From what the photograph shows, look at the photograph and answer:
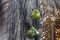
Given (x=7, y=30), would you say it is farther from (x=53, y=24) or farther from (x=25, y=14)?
(x=53, y=24)

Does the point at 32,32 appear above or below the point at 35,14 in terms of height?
below

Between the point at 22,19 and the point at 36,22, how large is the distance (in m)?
0.19

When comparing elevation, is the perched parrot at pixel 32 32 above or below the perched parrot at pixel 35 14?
below

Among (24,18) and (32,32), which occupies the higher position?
Answer: (24,18)

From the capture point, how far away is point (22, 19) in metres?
1.26

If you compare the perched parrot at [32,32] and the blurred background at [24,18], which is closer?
the blurred background at [24,18]

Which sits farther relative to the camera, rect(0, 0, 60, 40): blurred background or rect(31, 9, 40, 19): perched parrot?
rect(31, 9, 40, 19): perched parrot

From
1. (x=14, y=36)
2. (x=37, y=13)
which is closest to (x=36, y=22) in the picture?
(x=37, y=13)

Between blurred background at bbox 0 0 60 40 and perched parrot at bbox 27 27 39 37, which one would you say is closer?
blurred background at bbox 0 0 60 40

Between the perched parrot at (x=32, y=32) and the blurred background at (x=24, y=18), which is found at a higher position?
the blurred background at (x=24, y=18)

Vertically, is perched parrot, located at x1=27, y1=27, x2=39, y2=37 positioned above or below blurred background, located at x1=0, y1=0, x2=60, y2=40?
below

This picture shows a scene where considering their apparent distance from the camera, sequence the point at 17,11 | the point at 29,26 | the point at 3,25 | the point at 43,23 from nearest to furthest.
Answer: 1. the point at 3,25
2. the point at 17,11
3. the point at 29,26
4. the point at 43,23

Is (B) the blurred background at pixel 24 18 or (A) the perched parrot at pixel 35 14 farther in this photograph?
(A) the perched parrot at pixel 35 14

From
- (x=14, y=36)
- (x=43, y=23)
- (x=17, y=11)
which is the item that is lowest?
(x=14, y=36)
